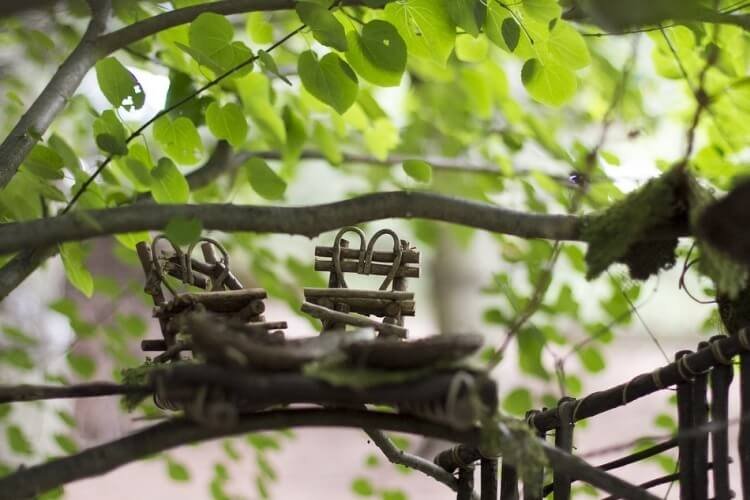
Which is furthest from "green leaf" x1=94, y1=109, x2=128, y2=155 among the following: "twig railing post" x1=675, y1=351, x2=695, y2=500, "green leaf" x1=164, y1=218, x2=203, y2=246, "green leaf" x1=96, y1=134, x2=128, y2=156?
"twig railing post" x1=675, y1=351, x2=695, y2=500

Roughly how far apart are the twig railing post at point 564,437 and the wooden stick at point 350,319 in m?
0.19

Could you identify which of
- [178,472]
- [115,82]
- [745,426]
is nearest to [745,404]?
Result: [745,426]

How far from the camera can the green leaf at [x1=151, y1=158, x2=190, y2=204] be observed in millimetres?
938

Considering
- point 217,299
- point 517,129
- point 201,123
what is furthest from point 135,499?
point 217,299

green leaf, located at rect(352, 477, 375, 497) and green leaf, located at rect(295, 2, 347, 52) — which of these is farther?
green leaf, located at rect(352, 477, 375, 497)

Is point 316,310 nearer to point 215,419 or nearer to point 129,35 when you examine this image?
point 215,419

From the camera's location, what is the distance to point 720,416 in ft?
2.24

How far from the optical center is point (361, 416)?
25.1 inches

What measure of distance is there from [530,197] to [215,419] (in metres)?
1.05

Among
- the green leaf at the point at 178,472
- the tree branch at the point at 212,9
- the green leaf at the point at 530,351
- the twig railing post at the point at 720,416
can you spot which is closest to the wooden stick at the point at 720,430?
the twig railing post at the point at 720,416

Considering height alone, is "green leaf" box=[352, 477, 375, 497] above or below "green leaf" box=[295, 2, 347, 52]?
below

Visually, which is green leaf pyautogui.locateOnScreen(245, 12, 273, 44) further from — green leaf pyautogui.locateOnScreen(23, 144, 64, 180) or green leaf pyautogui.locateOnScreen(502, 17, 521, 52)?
green leaf pyautogui.locateOnScreen(502, 17, 521, 52)

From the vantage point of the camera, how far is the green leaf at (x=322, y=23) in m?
0.80

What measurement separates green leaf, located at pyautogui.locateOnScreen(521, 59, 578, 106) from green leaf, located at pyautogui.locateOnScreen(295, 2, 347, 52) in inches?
8.3
